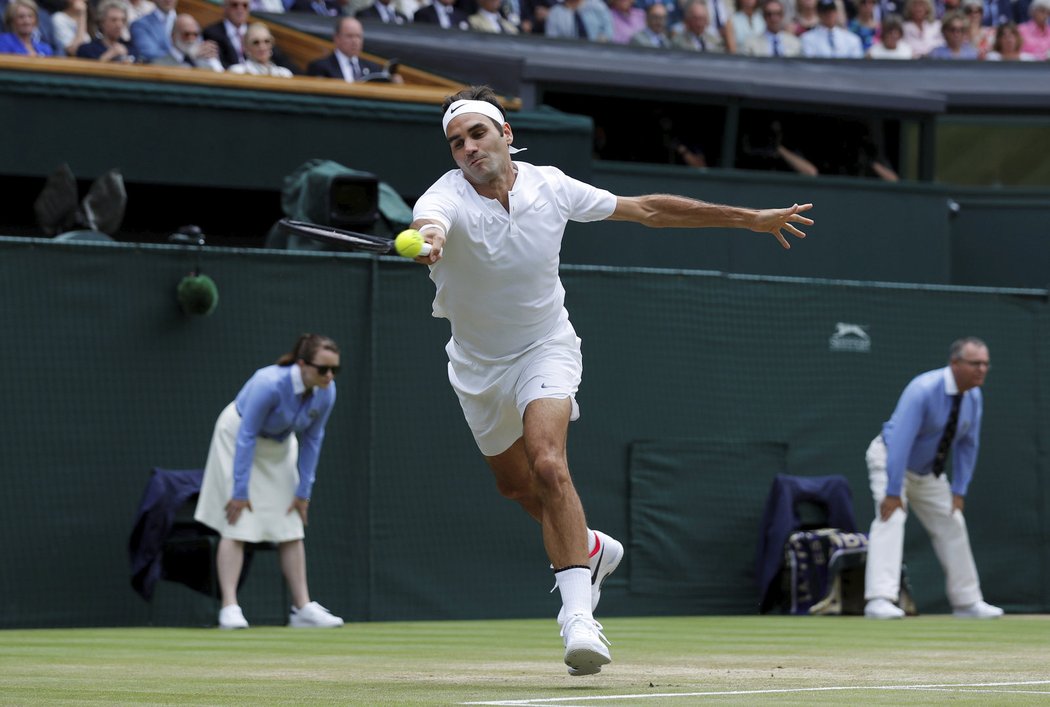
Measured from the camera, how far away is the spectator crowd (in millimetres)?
15500

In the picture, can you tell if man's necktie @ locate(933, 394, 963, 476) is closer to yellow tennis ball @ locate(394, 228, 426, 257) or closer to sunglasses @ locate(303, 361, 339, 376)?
sunglasses @ locate(303, 361, 339, 376)

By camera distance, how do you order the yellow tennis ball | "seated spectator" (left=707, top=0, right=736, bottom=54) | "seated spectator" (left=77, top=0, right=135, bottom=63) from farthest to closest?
"seated spectator" (left=707, top=0, right=736, bottom=54), "seated spectator" (left=77, top=0, right=135, bottom=63), the yellow tennis ball

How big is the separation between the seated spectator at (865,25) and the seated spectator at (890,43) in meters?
0.32

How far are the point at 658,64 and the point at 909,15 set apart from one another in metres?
4.93

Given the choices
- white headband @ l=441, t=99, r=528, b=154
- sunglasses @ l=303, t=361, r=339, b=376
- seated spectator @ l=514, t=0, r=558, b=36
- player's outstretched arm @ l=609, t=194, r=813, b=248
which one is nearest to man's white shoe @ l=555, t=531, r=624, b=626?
player's outstretched arm @ l=609, t=194, r=813, b=248

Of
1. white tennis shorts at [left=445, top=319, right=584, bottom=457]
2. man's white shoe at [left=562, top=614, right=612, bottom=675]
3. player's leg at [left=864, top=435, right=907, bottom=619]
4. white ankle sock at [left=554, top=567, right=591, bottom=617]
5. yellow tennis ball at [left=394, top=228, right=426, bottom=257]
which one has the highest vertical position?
yellow tennis ball at [left=394, top=228, right=426, bottom=257]

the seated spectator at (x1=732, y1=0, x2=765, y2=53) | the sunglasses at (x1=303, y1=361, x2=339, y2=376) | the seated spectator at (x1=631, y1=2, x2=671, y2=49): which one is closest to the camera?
the sunglasses at (x1=303, y1=361, x2=339, y2=376)

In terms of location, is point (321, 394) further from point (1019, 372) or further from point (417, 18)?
point (417, 18)

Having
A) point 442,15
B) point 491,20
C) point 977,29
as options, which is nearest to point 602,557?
point 442,15

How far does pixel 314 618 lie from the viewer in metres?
11.8

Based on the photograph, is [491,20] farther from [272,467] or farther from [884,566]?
[272,467]

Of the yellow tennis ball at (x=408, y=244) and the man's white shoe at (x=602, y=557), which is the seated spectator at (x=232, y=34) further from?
the yellow tennis ball at (x=408, y=244)

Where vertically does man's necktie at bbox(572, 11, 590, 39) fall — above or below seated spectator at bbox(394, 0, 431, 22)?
below

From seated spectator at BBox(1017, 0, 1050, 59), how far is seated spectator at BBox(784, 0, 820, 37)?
2602mm
